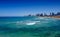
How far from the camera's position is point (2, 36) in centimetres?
528

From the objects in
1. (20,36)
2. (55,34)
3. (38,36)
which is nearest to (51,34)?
(55,34)

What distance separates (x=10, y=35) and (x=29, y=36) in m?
0.82

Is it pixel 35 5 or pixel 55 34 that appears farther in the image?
pixel 35 5

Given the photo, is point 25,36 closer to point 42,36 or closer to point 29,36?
point 29,36

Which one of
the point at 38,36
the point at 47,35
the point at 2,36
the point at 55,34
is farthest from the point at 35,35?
the point at 2,36

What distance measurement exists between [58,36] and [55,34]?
0.31 m

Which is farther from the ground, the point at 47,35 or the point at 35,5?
the point at 35,5

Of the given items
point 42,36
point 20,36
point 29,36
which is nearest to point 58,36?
point 42,36

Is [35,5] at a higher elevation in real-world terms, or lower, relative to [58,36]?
higher

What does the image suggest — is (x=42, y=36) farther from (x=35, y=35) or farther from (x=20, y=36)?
(x=20, y=36)

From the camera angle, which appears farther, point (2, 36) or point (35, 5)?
point (35, 5)

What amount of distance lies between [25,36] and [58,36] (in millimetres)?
1344

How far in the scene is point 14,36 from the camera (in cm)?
539

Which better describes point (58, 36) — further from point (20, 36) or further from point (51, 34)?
point (20, 36)
